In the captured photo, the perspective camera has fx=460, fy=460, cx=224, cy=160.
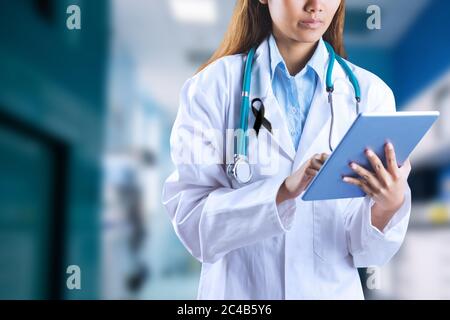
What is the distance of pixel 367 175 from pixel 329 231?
0.17 meters

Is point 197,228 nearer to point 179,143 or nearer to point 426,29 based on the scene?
point 179,143

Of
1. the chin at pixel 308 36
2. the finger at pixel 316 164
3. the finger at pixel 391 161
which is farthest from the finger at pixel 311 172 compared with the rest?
the chin at pixel 308 36

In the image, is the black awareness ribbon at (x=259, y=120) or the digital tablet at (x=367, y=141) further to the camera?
the black awareness ribbon at (x=259, y=120)

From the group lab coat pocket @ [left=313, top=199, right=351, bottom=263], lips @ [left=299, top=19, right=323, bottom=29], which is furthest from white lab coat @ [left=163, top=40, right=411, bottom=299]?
lips @ [left=299, top=19, right=323, bottom=29]

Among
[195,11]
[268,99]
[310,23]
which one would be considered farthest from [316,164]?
[195,11]

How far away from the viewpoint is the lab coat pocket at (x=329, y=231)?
2.78ft

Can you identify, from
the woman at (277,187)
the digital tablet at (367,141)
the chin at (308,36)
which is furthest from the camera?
the chin at (308,36)

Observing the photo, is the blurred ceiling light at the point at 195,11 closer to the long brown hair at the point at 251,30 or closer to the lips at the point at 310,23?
the long brown hair at the point at 251,30

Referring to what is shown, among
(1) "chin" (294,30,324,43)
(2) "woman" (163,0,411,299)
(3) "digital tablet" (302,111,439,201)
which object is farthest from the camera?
(1) "chin" (294,30,324,43)

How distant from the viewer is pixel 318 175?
69 cm

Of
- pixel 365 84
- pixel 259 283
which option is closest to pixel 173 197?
pixel 259 283

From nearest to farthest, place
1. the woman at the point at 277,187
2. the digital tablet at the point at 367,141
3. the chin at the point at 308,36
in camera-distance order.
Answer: the digital tablet at the point at 367,141 → the woman at the point at 277,187 → the chin at the point at 308,36

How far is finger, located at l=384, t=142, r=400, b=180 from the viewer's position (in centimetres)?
70

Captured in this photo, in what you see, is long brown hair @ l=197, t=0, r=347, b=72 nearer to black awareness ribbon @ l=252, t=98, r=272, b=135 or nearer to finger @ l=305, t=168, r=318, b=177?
black awareness ribbon @ l=252, t=98, r=272, b=135
